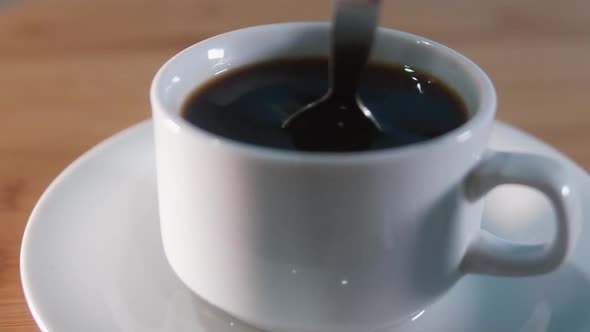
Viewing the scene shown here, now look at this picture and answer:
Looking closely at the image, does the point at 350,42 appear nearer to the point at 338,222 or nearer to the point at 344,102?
the point at 344,102

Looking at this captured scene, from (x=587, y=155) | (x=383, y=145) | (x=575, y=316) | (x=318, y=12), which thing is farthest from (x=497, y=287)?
(x=318, y=12)

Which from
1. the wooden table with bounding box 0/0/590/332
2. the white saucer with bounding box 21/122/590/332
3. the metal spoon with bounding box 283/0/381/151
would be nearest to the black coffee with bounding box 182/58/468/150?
the metal spoon with bounding box 283/0/381/151

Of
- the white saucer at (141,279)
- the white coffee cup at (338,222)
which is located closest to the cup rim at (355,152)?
the white coffee cup at (338,222)

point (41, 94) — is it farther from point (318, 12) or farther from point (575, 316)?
point (575, 316)

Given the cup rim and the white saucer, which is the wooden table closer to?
the white saucer

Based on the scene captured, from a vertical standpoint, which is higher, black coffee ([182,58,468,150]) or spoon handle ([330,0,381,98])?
spoon handle ([330,0,381,98])

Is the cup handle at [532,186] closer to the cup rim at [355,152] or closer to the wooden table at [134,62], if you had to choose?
the cup rim at [355,152]

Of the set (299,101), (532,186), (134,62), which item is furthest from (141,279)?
(134,62)
